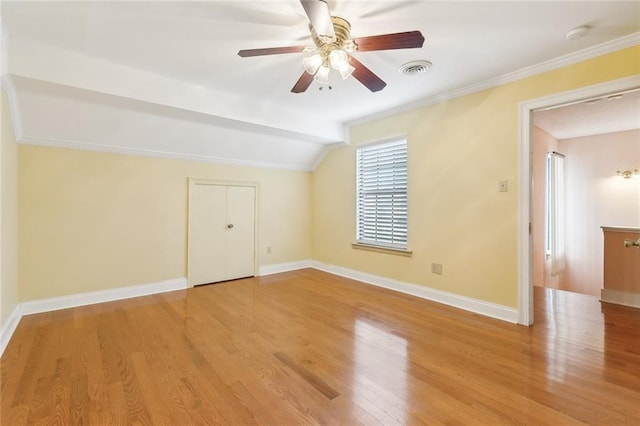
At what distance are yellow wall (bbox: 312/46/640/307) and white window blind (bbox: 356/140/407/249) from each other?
0.20 metres

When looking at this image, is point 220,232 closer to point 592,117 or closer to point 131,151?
A: point 131,151

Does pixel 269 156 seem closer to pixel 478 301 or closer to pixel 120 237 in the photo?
pixel 120 237

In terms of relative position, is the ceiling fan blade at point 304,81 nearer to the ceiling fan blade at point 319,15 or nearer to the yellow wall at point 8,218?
the ceiling fan blade at point 319,15

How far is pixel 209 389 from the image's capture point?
186cm

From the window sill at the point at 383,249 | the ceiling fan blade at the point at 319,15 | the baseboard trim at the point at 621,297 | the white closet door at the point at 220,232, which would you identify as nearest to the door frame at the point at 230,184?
the white closet door at the point at 220,232

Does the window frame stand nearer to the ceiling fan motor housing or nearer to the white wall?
the ceiling fan motor housing

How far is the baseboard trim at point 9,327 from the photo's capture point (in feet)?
7.80

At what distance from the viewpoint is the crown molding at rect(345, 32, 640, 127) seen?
2312mm

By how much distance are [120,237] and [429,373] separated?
3832 millimetres

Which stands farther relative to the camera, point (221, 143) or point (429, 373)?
point (221, 143)

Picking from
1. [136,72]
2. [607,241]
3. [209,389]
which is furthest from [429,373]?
[136,72]

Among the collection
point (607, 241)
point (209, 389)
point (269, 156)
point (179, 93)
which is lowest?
point (209, 389)

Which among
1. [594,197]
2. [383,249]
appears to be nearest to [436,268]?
[383,249]

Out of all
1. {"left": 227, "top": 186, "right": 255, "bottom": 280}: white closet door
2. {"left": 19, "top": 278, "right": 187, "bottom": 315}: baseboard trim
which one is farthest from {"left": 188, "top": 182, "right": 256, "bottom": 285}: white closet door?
{"left": 19, "top": 278, "right": 187, "bottom": 315}: baseboard trim
